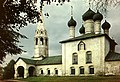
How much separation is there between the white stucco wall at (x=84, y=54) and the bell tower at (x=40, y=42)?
8162mm

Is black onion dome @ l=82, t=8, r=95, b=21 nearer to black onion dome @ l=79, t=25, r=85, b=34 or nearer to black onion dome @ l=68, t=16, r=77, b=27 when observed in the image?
black onion dome @ l=68, t=16, r=77, b=27

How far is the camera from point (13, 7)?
23.9 feet

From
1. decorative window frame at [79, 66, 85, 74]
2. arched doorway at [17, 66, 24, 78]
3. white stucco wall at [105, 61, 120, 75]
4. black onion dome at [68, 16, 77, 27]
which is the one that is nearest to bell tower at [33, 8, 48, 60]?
arched doorway at [17, 66, 24, 78]

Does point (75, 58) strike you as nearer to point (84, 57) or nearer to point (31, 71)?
point (84, 57)

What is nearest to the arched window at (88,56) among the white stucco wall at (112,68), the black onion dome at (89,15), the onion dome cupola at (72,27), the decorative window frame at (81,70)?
the decorative window frame at (81,70)

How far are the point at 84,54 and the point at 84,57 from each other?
480mm

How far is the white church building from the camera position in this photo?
41.1 meters

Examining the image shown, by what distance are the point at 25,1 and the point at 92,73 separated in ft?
117

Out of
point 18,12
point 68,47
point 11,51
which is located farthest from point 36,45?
point 18,12

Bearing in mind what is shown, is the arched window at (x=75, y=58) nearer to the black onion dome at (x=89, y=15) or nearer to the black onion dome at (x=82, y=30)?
the black onion dome at (x=89, y=15)

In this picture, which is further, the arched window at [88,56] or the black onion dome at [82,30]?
the black onion dome at [82,30]

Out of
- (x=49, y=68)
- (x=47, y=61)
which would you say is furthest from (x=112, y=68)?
(x=47, y=61)

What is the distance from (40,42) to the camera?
54375 millimetres

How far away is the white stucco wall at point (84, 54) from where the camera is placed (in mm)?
41375
